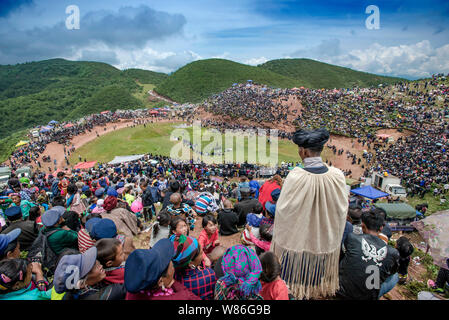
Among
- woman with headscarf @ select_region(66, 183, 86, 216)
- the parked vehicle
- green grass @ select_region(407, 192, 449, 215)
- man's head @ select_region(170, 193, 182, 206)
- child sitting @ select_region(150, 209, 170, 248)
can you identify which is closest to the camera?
child sitting @ select_region(150, 209, 170, 248)

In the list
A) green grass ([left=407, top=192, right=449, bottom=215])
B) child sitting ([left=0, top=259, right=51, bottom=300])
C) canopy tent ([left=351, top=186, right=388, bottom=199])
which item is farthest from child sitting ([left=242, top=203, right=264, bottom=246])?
green grass ([left=407, top=192, right=449, bottom=215])

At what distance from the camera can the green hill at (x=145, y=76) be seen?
126000mm

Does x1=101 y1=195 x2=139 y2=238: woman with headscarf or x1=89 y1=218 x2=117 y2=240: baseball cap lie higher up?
x1=89 y1=218 x2=117 y2=240: baseball cap

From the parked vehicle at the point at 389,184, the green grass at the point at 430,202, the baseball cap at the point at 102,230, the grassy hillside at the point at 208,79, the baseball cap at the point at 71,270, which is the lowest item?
the green grass at the point at 430,202

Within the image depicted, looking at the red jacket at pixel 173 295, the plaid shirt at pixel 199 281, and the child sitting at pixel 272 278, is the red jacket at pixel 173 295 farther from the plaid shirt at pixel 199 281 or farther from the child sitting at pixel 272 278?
the child sitting at pixel 272 278

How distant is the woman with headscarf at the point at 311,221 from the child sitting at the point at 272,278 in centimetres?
Result: 52

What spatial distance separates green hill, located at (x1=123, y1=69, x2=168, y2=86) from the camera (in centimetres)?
12600

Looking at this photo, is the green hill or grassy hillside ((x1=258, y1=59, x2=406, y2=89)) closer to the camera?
grassy hillside ((x1=258, y1=59, x2=406, y2=89))

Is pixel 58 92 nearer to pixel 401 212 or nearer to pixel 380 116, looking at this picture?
pixel 380 116

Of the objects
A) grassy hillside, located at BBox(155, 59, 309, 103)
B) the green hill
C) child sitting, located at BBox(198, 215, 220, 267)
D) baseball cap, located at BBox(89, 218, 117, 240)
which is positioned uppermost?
the green hill

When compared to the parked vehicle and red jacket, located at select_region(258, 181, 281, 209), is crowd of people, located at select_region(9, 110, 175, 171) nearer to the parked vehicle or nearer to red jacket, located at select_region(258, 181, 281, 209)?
red jacket, located at select_region(258, 181, 281, 209)

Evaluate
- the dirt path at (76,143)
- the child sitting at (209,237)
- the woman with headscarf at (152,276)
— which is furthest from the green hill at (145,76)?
the woman with headscarf at (152,276)

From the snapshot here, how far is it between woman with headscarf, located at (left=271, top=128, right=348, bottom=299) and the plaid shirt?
3.21 feet
